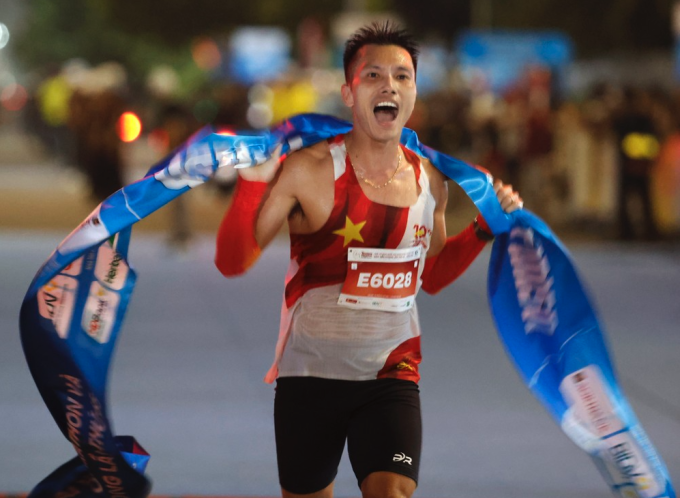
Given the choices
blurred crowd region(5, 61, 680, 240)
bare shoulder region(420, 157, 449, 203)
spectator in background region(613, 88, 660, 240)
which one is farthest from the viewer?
blurred crowd region(5, 61, 680, 240)

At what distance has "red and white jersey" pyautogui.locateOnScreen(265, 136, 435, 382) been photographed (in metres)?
4.23

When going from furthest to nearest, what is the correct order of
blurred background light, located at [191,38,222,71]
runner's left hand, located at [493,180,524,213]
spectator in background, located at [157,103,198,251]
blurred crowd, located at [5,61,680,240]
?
blurred background light, located at [191,38,222,71] < blurred crowd, located at [5,61,680,240] < spectator in background, located at [157,103,198,251] < runner's left hand, located at [493,180,524,213]

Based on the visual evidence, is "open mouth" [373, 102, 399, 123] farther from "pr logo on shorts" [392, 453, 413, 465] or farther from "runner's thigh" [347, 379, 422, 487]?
"pr logo on shorts" [392, 453, 413, 465]

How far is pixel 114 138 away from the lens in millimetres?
19797

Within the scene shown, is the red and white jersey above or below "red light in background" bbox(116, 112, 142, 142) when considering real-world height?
below

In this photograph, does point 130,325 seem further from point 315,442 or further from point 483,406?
point 315,442

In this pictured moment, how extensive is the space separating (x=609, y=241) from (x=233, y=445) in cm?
1203

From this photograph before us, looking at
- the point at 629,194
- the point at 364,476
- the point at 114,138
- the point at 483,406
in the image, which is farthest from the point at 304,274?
the point at 114,138

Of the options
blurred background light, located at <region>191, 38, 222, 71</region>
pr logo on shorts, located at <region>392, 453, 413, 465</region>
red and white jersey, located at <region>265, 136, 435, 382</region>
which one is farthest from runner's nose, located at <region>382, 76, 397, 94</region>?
blurred background light, located at <region>191, 38, 222, 71</region>

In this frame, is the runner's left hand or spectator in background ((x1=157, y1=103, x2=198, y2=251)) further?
spectator in background ((x1=157, y1=103, x2=198, y2=251))

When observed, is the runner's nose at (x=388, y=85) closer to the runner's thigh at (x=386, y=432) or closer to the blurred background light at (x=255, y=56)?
the runner's thigh at (x=386, y=432)

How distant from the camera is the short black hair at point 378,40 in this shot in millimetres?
4344

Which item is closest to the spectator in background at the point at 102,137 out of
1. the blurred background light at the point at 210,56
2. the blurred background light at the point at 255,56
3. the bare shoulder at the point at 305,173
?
the bare shoulder at the point at 305,173

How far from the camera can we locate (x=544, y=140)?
66.8 ft
